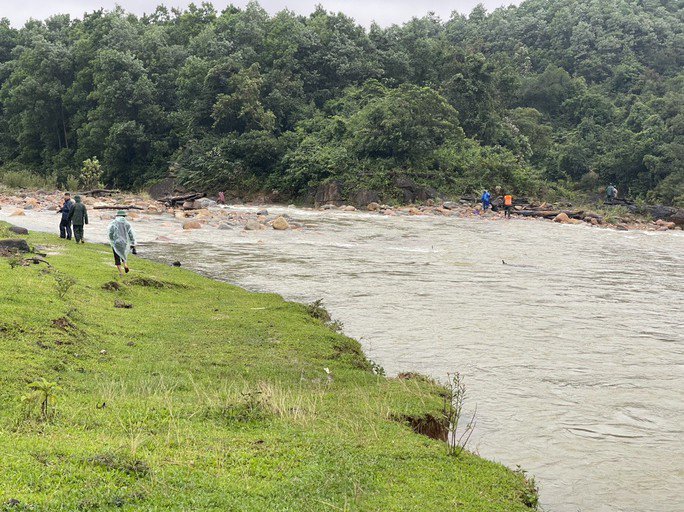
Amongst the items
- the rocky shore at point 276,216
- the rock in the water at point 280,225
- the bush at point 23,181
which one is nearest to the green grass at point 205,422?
the rock in the water at point 280,225

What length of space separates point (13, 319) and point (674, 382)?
9402 mm

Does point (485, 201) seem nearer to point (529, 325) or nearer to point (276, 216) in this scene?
point (276, 216)

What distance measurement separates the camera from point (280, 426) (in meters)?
6.55

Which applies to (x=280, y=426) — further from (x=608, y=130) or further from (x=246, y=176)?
(x=608, y=130)

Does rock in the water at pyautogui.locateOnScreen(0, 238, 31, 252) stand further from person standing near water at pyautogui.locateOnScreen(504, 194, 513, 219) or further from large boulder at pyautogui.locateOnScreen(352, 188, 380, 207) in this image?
large boulder at pyautogui.locateOnScreen(352, 188, 380, 207)

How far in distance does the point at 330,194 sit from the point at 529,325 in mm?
36193

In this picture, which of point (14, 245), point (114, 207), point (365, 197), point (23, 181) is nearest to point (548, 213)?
point (365, 197)

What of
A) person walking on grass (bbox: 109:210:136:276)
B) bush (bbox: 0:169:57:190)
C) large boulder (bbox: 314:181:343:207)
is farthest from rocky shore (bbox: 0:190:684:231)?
person walking on grass (bbox: 109:210:136:276)

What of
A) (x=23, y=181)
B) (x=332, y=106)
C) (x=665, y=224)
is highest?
(x=332, y=106)

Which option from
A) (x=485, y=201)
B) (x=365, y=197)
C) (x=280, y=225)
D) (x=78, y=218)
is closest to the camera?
(x=78, y=218)

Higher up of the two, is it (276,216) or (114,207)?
(276,216)

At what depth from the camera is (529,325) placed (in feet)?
43.8

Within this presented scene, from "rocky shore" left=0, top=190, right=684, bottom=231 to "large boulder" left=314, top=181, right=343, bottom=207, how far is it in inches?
28.9

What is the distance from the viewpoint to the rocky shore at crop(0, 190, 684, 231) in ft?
112
